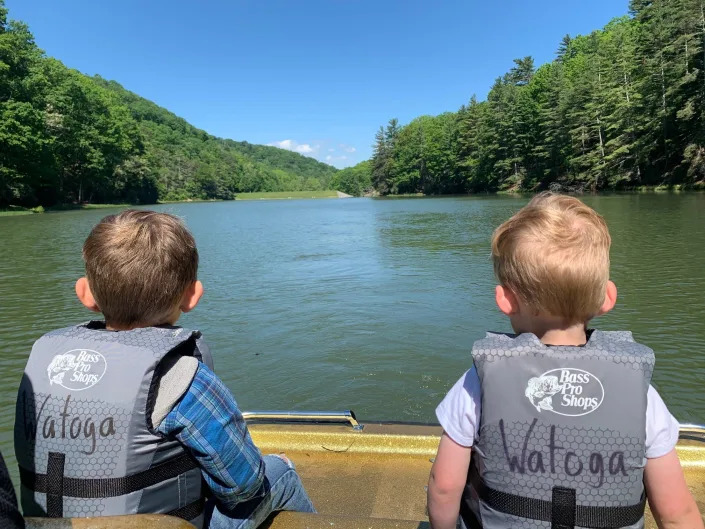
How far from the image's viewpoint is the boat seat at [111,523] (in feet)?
3.58

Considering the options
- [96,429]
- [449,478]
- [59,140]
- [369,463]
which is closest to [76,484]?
[96,429]

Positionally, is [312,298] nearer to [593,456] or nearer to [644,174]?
[593,456]

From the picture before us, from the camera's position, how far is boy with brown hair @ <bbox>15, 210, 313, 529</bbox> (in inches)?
58.0

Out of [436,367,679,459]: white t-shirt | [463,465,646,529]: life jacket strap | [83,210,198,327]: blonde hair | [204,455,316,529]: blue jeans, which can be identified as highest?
[83,210,198,327]: blonde hair

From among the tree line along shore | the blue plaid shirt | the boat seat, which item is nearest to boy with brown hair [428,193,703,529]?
the blue plaid shirt

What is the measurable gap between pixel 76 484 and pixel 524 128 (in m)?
67.6

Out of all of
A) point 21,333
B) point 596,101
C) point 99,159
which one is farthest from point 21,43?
point 596,101

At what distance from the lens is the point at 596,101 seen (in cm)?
4778

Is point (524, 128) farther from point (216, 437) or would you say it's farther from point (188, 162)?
point (188, 162)

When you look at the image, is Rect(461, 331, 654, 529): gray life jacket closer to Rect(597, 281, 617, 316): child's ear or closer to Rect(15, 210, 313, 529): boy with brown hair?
Rect(597, 281, 617, 316): child's ear

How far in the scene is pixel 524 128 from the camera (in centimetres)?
6309

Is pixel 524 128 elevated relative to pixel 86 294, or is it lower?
elevated

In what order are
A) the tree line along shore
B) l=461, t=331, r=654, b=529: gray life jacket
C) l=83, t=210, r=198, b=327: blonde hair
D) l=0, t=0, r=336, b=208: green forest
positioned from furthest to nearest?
l=0, t=0, r=336, b=208: green forest < the tree line along shore < l=83, t=210, r=198, b=327: blonde hair < l=461, t=331, r=654, b=529: gray life jacket

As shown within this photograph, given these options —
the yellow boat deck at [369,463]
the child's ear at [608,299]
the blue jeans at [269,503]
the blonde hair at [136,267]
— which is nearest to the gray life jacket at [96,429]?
the blonde hair at [136,267]
